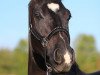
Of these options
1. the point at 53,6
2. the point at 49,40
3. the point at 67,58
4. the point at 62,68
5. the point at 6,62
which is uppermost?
the point at 53,6

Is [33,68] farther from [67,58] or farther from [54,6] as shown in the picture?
[54,6]

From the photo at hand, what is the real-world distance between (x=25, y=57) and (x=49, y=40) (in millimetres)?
49025

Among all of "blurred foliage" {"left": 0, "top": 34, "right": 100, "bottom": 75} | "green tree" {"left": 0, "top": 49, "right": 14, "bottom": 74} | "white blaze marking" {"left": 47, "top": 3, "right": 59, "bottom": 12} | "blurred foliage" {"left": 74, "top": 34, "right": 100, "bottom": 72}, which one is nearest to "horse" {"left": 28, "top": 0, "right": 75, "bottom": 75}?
"white blaze marking" {"left": 47, "top": 3, "right": 59, "bottom": 12}

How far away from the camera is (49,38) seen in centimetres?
752

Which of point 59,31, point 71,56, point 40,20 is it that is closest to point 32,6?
point 40,20

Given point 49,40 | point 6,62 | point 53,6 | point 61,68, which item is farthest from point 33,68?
point 6,62

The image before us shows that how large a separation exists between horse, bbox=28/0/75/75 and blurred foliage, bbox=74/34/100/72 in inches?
1792

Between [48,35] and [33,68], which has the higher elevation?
[48,35]

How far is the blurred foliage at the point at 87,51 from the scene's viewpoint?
55984 mm

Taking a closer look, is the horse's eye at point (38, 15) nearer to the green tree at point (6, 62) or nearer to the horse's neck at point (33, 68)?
the horse's neck at point (33, 68)

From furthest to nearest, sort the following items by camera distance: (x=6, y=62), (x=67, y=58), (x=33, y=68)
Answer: (x=6, y=62) < (x=33, y=68) < (x=67, y=58)

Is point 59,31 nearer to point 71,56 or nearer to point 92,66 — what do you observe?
point 71,56

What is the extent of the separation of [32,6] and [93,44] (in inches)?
2746

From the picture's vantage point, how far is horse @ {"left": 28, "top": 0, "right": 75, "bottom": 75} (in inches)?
281
